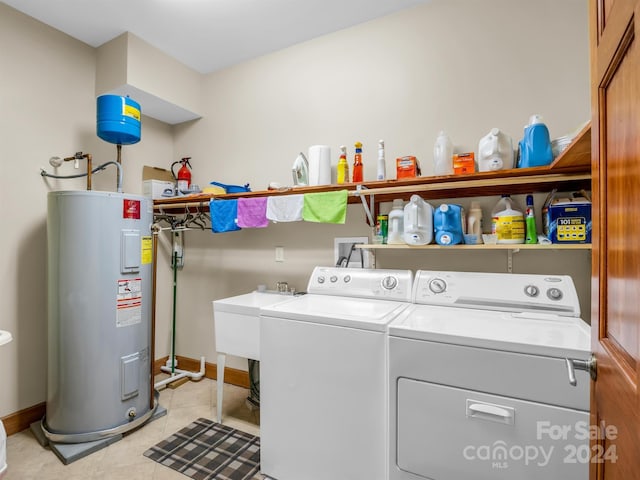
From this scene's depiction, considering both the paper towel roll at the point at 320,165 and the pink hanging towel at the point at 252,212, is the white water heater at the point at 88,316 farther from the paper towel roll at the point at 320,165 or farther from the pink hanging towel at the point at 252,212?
the paper towel roll at the point at 320,165

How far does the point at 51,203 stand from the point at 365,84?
218 cm

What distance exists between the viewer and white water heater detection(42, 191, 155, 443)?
1.99 meters

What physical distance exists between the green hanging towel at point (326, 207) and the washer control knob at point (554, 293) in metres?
1.11

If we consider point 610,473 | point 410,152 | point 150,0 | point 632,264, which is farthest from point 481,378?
point 150,0

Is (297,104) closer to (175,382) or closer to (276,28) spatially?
(276,28)

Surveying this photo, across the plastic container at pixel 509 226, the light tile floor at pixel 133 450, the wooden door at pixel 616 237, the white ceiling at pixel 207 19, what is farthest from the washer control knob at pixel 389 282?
the white ceiling at pixel 207 19

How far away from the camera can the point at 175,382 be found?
2.88 metres

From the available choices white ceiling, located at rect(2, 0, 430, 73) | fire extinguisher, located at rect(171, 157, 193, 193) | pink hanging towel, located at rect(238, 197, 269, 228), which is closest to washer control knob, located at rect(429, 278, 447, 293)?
pink hanging towel, located at rect(238, 197, 269, 228)

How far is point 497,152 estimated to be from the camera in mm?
1787

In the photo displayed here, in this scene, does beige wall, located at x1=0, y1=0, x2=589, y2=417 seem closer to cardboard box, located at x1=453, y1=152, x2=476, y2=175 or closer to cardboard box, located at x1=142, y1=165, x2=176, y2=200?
cardboard box, located at x1=142, y1=165, x2=176, y2=200

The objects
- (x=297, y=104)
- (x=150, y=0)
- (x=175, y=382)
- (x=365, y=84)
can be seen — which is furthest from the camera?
(x=175, y=382)

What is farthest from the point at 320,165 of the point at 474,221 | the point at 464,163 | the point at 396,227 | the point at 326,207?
the point at 474,221

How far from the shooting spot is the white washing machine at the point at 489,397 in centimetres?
112

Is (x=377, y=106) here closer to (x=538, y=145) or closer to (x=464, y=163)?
(x=464, y=163)
